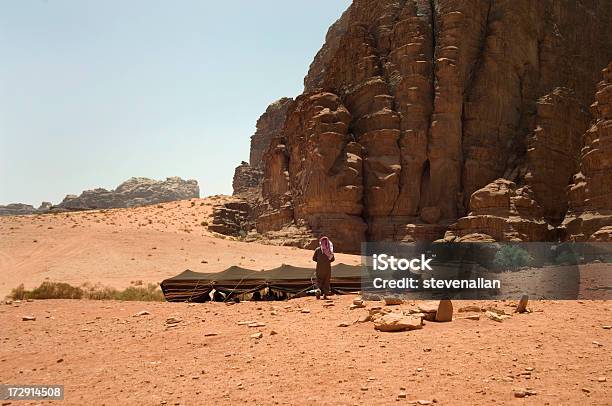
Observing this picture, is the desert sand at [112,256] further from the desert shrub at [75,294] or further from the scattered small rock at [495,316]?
the scattered small rock at [495,316]

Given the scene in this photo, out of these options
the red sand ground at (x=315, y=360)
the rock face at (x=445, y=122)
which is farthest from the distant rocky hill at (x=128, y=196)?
the red sand ground at (x=315, y=360)

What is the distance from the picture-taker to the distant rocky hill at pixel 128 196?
10357cm

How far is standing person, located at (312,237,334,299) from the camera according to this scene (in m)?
13.7

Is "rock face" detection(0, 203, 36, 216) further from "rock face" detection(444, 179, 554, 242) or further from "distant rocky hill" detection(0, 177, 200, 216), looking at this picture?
"rock face" detection(444, 179, 554, 242)

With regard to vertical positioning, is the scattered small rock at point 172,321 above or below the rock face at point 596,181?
below

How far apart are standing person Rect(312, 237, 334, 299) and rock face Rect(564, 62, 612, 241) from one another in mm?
15290

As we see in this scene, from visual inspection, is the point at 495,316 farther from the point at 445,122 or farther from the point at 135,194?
the point at 135,194

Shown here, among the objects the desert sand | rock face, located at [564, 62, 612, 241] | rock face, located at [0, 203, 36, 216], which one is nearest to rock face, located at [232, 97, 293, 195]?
the desert sand

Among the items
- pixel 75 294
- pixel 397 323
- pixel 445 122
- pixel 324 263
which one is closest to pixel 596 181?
pixel 445 122

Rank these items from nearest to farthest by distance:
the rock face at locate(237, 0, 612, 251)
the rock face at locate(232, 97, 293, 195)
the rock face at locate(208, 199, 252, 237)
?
1. the rock face at locate(237, 0, 612, 251)
2. the rock face at locate(208, 199, 252, 237)
3. the rock face at locate(232, 97, 293, 195)

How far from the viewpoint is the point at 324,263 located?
45.3ft

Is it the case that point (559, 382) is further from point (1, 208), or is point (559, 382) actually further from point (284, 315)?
point (1, 208)

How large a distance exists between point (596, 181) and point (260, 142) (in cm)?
6482

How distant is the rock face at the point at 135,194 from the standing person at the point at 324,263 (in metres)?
90.4
